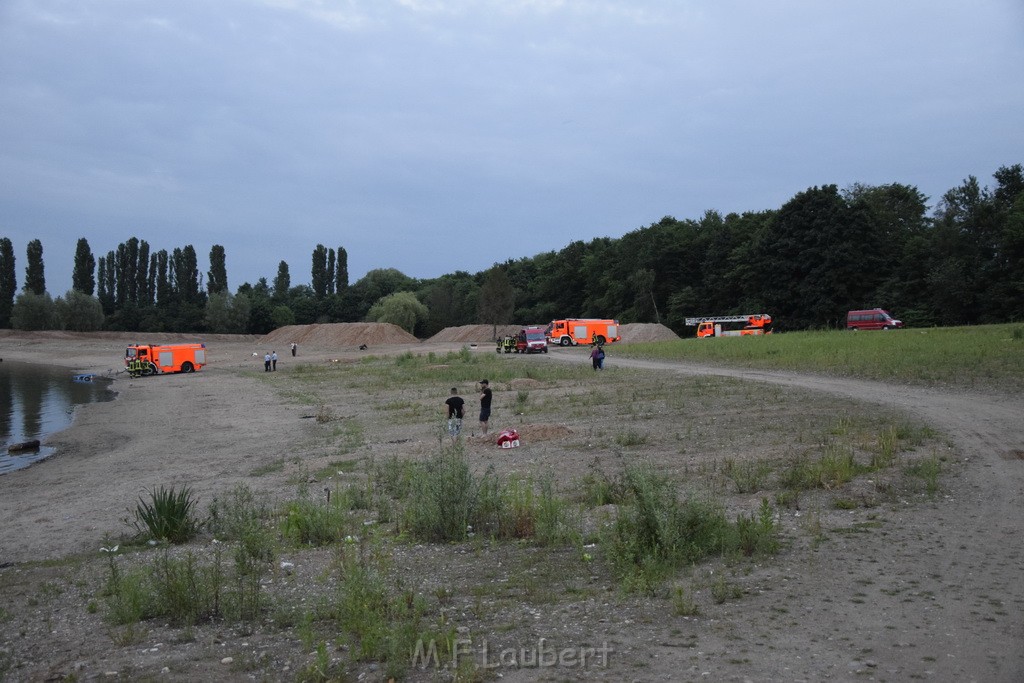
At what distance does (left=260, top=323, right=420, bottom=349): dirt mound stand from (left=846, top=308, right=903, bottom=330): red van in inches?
2241

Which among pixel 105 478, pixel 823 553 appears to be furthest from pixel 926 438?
pixel 105 478

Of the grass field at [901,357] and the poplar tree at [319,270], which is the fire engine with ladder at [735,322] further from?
the poplar tree at [319,270]

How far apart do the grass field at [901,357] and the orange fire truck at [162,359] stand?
35958mm

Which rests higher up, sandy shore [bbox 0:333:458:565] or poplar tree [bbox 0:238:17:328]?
poplar tree [bbox 0:238:17:328]

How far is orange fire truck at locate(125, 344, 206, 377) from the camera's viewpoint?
5653 cm

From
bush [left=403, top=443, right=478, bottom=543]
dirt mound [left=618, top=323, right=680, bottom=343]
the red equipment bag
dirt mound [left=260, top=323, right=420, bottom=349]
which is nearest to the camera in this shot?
bush [left=403, top=443, right=478, bottom=543]

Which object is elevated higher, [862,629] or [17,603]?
[862,629]

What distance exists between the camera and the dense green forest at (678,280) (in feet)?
217

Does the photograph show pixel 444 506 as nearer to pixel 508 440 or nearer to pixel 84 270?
pixel 508 440

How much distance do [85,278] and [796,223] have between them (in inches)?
A: 4221

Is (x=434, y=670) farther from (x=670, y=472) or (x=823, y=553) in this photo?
(x=670, y=472)

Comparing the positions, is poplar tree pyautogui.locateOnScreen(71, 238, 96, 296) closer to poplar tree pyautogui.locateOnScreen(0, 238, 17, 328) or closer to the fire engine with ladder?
poplar tree pyautogui.locateOnScreen(0, 238, 17, 328)

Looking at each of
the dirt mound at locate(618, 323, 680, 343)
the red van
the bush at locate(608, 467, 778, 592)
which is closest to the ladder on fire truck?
the dirt mound at locate(618, 323, 680, 343)

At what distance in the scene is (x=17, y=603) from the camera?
878cm
